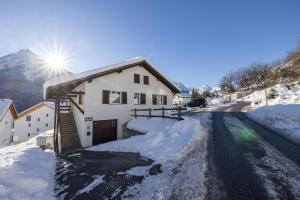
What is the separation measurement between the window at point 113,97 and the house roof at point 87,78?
2078mm

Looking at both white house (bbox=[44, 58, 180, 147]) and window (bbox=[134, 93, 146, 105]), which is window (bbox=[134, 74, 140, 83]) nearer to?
white house (bbox=[44, 58, 180, 147])

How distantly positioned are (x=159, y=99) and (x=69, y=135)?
11.8 m

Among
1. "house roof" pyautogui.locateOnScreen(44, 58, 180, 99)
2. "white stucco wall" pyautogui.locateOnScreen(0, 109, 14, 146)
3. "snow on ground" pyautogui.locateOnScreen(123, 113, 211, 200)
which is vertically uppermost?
"house roof" pyautogui.locateOnScreen(44, 58, 180, 99)

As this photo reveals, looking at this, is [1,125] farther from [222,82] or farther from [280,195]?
[222,82]

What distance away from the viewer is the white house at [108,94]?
16.3 m

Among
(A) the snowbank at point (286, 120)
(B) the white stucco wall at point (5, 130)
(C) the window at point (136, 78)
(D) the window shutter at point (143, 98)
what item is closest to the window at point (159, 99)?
(D) the window shutter at point (143, 98)

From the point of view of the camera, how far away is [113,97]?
1859cm

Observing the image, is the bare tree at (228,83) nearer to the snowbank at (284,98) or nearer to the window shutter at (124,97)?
the snowbank at (284,98)

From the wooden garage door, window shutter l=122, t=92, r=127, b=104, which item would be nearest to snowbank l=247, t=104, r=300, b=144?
window shutter l=122, t=92, r=127, b=104

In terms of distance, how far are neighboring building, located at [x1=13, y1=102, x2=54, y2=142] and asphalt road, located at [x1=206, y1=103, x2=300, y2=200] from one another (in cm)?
5450

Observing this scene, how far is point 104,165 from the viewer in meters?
8.02

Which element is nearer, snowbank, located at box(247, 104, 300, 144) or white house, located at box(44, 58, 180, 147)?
snowbank, located at box(247, 104, 300, 144)

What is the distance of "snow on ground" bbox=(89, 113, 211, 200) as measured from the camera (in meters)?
4.95

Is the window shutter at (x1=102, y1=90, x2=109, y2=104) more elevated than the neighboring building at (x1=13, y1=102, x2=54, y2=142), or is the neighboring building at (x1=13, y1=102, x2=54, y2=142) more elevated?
the window shutter at (x1=102, y1=90, x2=109, y2=104)
